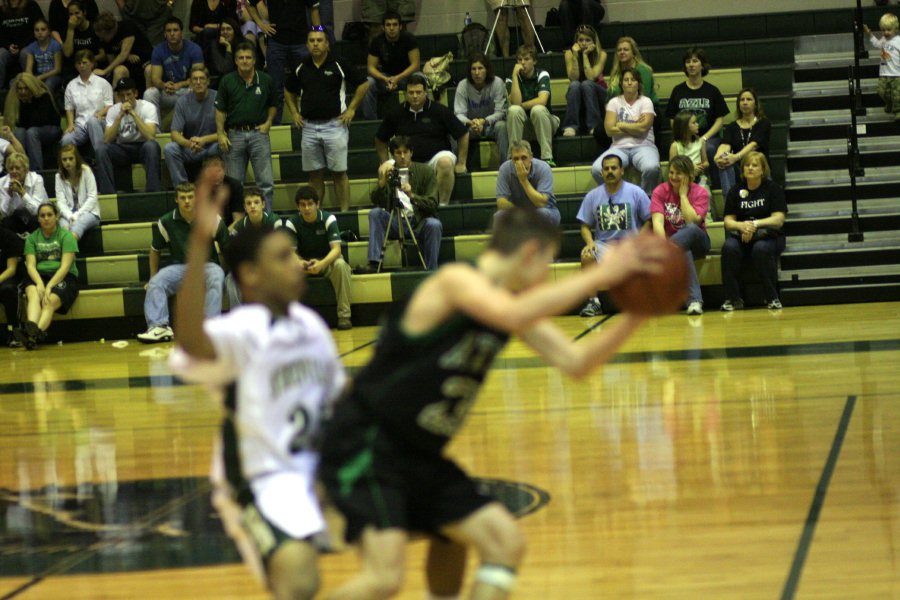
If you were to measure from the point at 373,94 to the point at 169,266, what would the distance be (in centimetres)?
329

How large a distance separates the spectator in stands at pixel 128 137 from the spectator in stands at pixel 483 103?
10.5ft

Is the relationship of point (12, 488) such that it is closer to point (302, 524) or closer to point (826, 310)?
point (302, 524)

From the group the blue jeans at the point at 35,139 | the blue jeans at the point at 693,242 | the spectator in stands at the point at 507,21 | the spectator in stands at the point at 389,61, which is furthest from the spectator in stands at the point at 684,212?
the blue jeans at the point at 35,139

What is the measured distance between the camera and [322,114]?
12680 mm

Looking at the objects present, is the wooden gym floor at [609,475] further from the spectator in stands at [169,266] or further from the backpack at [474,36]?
the backpack at [474,36]

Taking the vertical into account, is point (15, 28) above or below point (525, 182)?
above

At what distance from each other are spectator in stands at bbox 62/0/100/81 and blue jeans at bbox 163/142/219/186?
2.27m

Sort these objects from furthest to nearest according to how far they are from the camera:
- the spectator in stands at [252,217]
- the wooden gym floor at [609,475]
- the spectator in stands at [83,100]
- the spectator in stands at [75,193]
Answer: the spectator in stands at [83,100] → the spectator in stands at [75,193] → the spectator in stands at [252,217] → the wooden gym floor at [609,475]

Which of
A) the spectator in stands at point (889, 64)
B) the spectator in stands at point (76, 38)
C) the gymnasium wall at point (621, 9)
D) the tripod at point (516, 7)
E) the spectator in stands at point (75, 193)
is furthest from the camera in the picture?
the gymnasium wall at point (621, 9)

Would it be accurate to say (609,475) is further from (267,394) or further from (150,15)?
(150,15)

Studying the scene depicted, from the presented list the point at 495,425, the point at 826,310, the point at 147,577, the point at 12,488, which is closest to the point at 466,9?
the point at 826,310

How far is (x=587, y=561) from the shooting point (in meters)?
4.38

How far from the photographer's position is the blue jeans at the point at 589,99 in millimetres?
13289

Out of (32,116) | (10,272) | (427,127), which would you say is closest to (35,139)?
(32,116)
